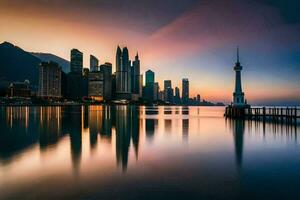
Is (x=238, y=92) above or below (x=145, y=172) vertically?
above

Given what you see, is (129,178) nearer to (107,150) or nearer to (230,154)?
(107,150)

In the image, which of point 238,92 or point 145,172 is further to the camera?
point 238,92

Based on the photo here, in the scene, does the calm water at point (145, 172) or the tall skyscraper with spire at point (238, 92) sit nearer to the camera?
the calm water at point (145, 172)

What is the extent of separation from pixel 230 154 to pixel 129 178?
437 inches

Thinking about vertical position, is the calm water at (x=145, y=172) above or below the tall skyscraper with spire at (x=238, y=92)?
below

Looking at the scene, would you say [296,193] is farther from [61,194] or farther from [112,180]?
[61,194]

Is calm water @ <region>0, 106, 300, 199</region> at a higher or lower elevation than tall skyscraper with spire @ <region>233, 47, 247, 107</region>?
lower

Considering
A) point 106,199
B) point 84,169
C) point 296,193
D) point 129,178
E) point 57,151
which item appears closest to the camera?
point 106,199

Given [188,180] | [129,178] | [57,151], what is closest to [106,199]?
[129,178]

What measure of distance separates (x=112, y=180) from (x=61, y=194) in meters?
2.91

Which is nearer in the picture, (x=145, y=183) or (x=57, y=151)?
(x=145, y=183)

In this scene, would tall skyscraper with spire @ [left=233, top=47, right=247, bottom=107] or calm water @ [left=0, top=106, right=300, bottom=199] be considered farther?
tall skyscraper with spire @ [left=233, top=47, right=247, bottom=107]

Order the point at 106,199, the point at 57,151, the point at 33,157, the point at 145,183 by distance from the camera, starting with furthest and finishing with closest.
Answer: the point at 57,151 → the point at 33,157 → the point at 145,183 → the point at 106,199

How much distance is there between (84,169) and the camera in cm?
1481
